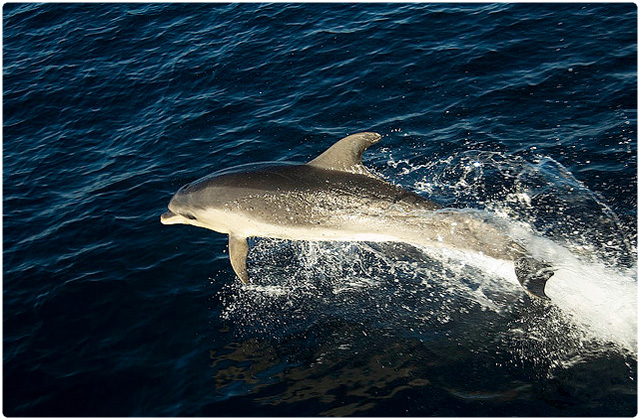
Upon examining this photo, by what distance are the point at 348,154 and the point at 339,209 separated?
0.96 metres

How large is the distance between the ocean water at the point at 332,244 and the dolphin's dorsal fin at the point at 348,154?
2705 mm

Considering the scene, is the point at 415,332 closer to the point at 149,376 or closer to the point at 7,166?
the point at 149,376

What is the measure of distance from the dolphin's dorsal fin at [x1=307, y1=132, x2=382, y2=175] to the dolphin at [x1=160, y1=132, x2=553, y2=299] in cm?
2

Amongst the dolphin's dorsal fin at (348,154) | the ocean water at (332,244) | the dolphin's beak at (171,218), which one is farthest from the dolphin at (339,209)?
the ocean water at (332,244)

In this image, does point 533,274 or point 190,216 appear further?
point 190,216

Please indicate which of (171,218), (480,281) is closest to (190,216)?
(171,218)

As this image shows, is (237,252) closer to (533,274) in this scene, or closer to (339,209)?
(339,209)

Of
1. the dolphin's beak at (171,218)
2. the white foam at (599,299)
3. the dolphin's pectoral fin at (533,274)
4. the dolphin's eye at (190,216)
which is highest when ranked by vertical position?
the dolphin's eye at (190,216)

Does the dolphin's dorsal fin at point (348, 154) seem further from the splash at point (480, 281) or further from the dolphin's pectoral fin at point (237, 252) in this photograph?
the splash at point (480, 281)

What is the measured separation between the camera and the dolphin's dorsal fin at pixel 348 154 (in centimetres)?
1056

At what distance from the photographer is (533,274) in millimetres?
9477

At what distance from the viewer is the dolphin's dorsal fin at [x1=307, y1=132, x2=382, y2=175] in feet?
34.7

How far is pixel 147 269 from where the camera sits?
45.9ft

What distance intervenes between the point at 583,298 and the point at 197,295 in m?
7.57
